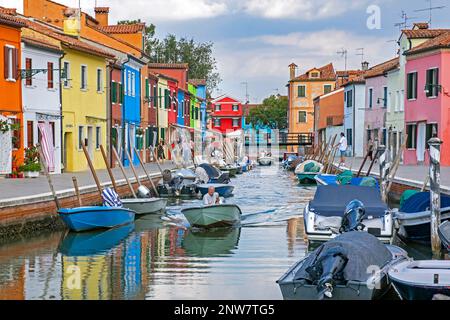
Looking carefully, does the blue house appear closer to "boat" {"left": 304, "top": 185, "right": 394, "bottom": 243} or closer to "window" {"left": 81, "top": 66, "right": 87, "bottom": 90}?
"window" {"left": 81, "top": 66, "right": 87, "bottom": 90}

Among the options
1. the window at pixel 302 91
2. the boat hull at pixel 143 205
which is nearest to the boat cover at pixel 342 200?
the boat hull at pixel 143 205

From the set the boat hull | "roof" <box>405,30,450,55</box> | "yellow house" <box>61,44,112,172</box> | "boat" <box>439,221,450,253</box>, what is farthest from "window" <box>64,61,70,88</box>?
"boat" <box>439,221,450,253</box>

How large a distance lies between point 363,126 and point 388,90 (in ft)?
27.3

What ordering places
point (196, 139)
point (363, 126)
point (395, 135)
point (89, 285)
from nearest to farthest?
point (89, 285) < point (395, 135) < point (363, 126) < point (196, 139)

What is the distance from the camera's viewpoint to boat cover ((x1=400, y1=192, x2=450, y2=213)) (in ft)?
62.0

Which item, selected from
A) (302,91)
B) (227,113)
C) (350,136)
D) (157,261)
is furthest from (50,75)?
(227,113)

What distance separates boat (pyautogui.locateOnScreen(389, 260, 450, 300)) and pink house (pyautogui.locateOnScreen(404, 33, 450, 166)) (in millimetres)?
26277

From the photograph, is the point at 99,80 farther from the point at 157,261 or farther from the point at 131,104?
the point at 157,261

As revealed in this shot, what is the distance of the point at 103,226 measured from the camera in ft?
69.9

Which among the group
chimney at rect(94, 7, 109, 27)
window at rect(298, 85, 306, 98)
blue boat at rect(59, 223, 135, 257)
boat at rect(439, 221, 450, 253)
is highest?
chimney at rect(94, 7, 109, 27)

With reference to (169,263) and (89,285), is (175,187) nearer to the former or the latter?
(169,263)

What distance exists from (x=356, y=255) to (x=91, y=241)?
932cm

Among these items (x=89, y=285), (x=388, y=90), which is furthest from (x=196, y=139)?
(x=89, y=285)

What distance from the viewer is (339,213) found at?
18.1 meters
